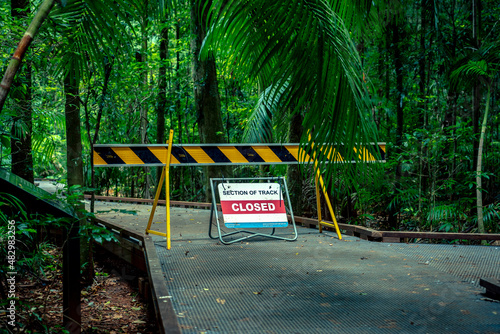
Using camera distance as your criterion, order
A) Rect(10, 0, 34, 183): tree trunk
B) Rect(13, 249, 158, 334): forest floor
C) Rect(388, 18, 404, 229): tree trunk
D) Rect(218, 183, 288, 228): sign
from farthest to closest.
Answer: Rect(388, 18, 404, 229): tree trunk, Rect(218, 183, 288, 228): sign, Rect(10, 0, 34, 183): tree trunk, Rect(13, 249, 158, 334): forest floor

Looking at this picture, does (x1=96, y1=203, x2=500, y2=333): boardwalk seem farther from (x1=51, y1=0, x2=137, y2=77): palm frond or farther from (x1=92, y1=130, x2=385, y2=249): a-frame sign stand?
(x1=51, y1=0, x2=137, y2=77): palm frond

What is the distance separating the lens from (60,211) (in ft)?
7.99

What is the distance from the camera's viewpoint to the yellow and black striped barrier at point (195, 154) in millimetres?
5461

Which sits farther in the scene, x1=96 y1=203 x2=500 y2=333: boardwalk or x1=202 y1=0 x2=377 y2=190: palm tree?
x1=96 y1=203 x2=500 y2=333: boardwalk

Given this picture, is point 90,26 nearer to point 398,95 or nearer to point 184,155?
point 184,155

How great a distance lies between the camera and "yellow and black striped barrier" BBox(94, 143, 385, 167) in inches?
215

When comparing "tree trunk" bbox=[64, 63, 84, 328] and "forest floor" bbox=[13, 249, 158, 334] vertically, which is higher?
"tree trunk" bbox=[64, 63, 84, 328]

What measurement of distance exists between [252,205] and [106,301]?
2513mm

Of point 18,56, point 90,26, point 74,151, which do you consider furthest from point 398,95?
point 18,56

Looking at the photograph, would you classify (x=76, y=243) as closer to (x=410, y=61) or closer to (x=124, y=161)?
(x=124, y=161)

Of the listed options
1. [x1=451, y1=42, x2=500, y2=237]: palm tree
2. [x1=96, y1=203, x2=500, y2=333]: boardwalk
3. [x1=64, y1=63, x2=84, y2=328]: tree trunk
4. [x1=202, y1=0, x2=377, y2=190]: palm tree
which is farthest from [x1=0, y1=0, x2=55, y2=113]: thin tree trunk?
[x1=451, y1=42, x2=500, y2=237]: palm tree

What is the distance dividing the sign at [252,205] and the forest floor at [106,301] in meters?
1.61

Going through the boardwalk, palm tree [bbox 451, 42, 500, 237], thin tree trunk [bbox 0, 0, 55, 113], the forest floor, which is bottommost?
the forest floor

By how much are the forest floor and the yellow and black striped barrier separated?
5.15 ft
